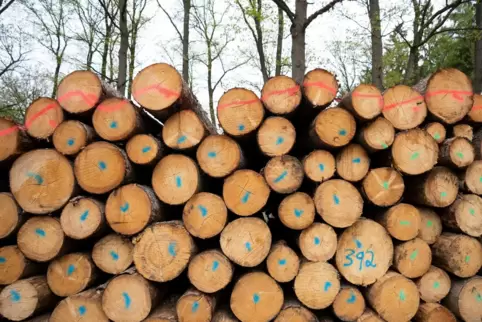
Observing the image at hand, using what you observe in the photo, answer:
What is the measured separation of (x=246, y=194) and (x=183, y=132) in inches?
26.5

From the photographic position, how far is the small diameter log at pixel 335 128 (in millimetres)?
2559

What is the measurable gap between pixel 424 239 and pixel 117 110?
275cm

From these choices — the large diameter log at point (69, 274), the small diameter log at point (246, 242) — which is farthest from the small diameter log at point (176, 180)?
the large diameter log at point (69, 274)

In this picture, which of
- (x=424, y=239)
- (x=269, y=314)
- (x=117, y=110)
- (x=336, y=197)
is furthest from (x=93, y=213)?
(x=424, y=239)

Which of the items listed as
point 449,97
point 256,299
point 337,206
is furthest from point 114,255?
point 449,97

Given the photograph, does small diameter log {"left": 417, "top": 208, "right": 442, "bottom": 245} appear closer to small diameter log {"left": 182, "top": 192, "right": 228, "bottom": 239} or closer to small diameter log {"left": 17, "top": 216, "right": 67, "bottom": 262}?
small diameter log {"left": 182, "top": 192, "right": 228, "bottom": 239}

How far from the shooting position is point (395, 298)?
255 centimetres

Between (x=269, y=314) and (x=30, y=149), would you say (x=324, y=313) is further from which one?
(x=30, y=149)

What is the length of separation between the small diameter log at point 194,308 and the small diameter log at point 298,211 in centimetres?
83

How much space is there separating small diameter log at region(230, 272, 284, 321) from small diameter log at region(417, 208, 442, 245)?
1372 millimetres

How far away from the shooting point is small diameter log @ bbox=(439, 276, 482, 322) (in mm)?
2674

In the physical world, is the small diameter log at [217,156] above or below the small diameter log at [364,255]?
above

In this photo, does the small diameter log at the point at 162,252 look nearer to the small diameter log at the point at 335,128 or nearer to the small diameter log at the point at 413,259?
the small diameter log at the point at 335,128

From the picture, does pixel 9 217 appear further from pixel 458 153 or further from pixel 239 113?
pixel 458 153
